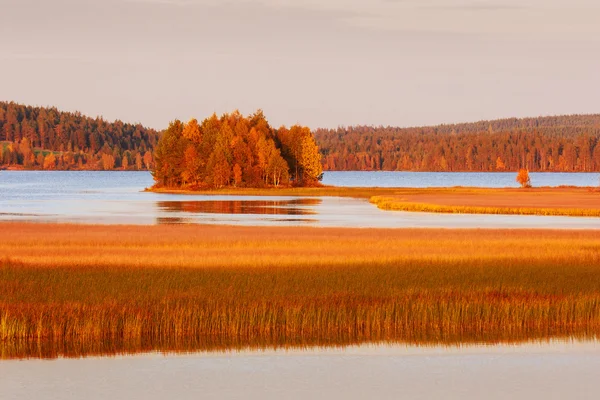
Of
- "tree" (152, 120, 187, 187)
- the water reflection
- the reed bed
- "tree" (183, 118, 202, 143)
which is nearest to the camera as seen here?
the water reflection

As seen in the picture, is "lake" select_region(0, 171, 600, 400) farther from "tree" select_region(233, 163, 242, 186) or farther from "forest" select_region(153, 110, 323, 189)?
"tree" select_region(233, 163, 242, 186)

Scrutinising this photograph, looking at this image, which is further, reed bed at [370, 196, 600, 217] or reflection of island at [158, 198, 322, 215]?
reflection of island at [158, 198, 322, 215]

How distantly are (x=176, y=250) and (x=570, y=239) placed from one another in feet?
68.8

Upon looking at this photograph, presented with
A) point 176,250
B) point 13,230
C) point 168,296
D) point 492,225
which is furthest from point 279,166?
point 168,296

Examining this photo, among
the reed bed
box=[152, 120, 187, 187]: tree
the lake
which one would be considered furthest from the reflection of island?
the lake

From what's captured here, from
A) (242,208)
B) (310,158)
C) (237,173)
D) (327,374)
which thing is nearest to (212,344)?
(327,374)

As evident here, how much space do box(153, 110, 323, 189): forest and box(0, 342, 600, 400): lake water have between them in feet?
441

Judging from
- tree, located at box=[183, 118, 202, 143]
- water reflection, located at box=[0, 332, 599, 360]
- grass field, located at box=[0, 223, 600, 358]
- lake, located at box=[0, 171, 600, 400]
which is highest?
tree, located at box=[183, 118, 202, 143]

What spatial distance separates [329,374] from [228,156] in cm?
14001

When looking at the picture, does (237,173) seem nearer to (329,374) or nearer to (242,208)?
(242,208)

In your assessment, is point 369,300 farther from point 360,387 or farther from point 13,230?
point 13,230

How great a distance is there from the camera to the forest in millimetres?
162500

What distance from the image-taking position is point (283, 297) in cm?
2823

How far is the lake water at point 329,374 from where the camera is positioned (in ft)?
69.1
